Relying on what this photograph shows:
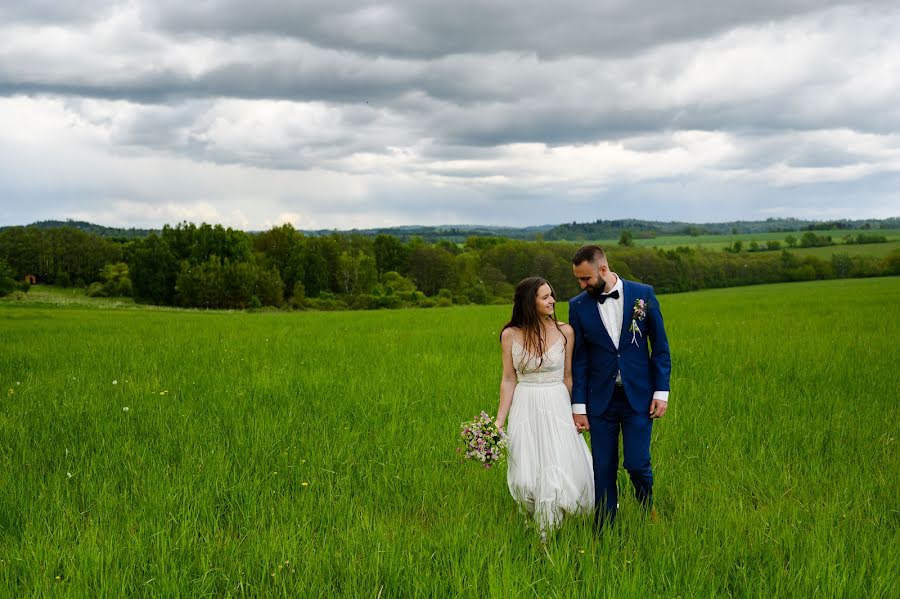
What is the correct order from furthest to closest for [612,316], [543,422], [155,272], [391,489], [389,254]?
[389,254] < [155,272] < [391,489] < [612,316] < [543,422]

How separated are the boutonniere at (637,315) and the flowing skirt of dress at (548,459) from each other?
27.8 inches

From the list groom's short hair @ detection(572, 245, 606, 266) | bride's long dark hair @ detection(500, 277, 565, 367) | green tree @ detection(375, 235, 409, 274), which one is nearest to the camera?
groom's short hair @ detection(572, 245, 606, 266)

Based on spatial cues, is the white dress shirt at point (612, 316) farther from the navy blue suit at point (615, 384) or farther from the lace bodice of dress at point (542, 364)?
the lace bodice of dress at point (542, 364)

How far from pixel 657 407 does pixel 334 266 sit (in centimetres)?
10042

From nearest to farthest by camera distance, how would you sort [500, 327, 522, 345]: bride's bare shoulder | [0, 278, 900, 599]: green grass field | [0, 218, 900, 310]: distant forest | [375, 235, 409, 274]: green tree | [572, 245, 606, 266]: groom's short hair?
[0, 278, 900, 599]: green grass field < [572, 245, 606, 266]: groom's short hair < [500, 327, 522, 345]: bride's bare shoulder < [0, 218, 900, 310]: distant forest < [375, 235, 409, 274]: green tree

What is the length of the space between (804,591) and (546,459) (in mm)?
1868

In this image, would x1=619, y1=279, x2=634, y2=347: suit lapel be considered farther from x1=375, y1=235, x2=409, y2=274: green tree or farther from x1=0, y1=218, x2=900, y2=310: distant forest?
x1=375, y1=235, x2=409, y2=274: green tree

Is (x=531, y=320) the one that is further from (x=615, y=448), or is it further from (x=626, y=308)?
(x=615, y=448)

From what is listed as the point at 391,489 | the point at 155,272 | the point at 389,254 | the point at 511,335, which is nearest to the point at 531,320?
the point at 511,335

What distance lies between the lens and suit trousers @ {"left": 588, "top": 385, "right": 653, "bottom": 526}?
17.2 ft

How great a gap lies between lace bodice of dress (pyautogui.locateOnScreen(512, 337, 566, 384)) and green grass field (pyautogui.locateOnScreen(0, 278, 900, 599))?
1.14m

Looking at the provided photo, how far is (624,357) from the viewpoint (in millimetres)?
5230

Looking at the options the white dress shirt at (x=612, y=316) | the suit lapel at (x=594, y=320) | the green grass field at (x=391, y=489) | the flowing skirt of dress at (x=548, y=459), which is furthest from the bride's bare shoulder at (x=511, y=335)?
the green grass field at (x=391, y=489)

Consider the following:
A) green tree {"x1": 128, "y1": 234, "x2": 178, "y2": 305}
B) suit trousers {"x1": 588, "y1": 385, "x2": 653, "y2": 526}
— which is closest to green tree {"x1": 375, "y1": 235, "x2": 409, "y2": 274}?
green tree {"x1": 128, "y1": 234, "x2": 178, "y2": 305}
